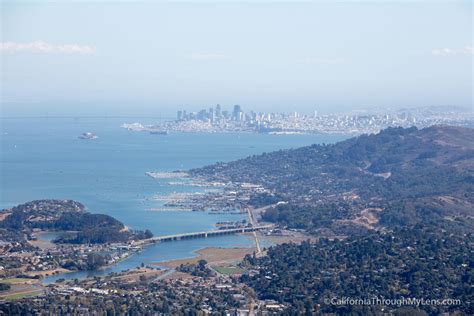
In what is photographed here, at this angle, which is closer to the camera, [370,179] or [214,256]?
[214,256]

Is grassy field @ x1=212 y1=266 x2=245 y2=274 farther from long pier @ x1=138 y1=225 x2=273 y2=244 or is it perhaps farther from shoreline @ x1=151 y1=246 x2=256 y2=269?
long pier @ x1=138 y1=225 x2=273 y2=244

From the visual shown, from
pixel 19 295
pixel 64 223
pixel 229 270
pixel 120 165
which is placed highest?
pixel 120 165

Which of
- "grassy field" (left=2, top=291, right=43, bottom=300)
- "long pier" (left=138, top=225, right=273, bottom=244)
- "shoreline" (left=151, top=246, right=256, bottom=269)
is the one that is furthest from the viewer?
"long pier" (left=138, top=225, right=273, bottom=244)

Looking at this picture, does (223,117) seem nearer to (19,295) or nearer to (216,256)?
(216,256)

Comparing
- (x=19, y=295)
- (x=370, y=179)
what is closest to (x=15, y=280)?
(x=19, y=295)

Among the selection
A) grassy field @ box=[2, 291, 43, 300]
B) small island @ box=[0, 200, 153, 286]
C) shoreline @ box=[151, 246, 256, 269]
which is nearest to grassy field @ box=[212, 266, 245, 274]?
shoreline @ box=[151, 246, 256, 269]

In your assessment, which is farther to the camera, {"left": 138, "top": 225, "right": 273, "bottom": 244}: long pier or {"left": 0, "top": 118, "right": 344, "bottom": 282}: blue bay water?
{"left": 0, "top": 118, "right": 344, "bottom": 282}: blue bay water

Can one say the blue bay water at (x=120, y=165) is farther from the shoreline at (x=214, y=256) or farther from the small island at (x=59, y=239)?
the small island at (x=59, y=239)
